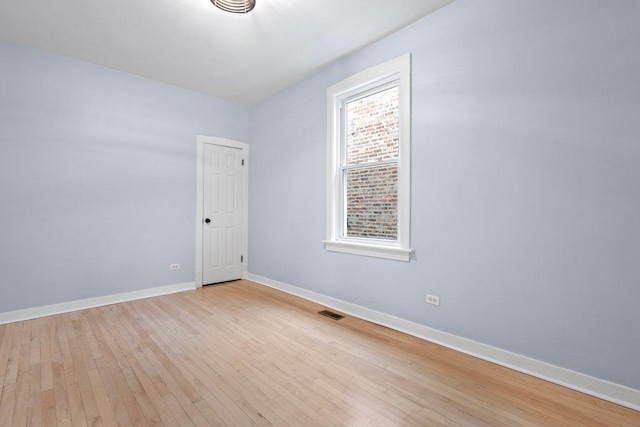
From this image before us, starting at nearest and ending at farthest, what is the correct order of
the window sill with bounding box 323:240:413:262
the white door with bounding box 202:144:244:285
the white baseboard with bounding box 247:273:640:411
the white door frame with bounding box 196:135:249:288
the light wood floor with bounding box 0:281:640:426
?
the light wood floor with bounding box 0:281:640:426, the white baseboard with bounding box 247:273:640:411, the window sill with bounding box 323:240:413:262, the white door frame with bounding box 196:135:249:288, the white door with bounding box 202:144:244:285

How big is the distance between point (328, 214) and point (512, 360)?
2.27 meters

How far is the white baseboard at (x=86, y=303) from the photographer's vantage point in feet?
10.3

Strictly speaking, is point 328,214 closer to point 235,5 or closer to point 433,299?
point 433,299

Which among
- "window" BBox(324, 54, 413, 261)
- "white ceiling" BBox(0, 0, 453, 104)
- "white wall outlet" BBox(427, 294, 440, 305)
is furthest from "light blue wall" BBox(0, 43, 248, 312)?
"white wall outlet" BBox(427, 294, 440, 305)

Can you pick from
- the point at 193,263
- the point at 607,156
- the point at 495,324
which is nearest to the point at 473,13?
the point at 607,156

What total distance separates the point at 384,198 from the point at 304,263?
1513mm

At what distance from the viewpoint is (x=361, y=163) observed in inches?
133

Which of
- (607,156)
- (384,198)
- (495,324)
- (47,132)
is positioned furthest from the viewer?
(47,132)

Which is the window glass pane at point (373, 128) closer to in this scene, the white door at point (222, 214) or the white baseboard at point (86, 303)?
the white door at point (222, 214)

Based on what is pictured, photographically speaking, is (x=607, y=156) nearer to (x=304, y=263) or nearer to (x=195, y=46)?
(x=304, y=263)

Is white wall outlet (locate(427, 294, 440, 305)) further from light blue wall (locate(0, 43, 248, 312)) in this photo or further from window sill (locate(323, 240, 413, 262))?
light blue wall (locate(0, 43, 248, 312))

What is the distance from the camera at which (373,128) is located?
3.28m

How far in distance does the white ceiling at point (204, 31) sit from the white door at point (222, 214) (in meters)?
1.34

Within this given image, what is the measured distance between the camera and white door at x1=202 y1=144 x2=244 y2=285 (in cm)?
464
